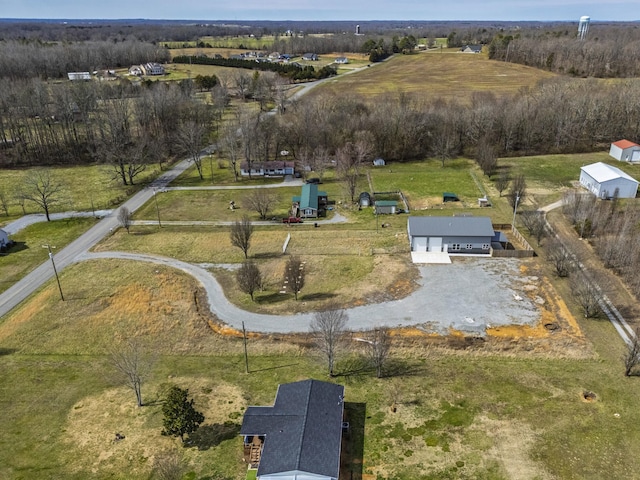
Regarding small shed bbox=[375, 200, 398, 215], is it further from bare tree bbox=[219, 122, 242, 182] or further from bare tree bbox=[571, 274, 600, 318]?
bare tree bbox=[219, 122, 242, 182]

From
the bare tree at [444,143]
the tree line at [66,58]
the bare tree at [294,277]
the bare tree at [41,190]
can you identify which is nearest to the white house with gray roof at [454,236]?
the bare tree at [294,277]

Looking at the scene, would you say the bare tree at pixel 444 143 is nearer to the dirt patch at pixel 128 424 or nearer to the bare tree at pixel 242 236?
the bare tree at pixel 242 236

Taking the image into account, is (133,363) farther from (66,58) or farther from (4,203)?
(66,58)

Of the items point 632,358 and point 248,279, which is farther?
point 248,279

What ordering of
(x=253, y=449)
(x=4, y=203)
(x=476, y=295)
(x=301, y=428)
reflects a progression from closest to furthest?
(x=301, y=428) < (x=253, y=449) < (x=476, y=295) < (x=4, y=203)

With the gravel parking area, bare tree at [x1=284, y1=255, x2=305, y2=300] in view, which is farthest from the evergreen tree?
the gravel parking area

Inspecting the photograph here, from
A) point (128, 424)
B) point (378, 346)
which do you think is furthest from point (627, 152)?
point (128, 424)
